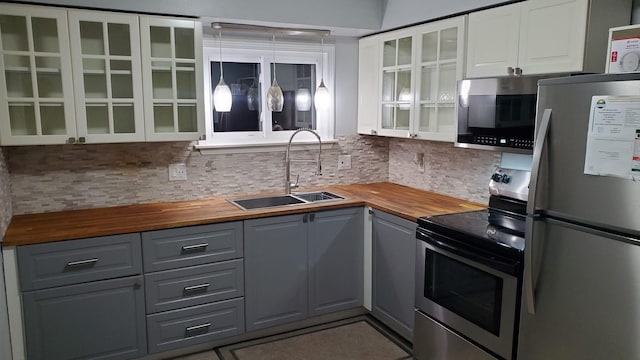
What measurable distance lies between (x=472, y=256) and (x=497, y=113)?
78 centimetres

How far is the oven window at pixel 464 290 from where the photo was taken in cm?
231

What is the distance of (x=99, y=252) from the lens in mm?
2645

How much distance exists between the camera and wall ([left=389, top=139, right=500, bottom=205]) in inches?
126

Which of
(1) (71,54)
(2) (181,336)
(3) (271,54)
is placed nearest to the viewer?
(1) (71,54)

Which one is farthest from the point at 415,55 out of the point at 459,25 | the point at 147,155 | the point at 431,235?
Answer: the point at 147,155

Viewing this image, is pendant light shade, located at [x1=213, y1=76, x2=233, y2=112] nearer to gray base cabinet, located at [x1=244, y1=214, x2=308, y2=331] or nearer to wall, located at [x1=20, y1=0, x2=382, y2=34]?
wall, located at [x1=20, y1=0, x2=382, y2=34]

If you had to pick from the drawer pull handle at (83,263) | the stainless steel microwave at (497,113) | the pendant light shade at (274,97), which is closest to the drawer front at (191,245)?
the drawer pull handle at (83,263)

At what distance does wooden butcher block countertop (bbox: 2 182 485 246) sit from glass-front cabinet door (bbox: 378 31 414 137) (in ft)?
1.69

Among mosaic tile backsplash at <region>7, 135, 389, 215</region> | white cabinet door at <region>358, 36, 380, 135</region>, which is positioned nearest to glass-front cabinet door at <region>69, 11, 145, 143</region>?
mosaic tile backsplash at <region>7, 135, 389, 215</region>

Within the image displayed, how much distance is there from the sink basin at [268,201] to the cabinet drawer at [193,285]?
0.53 m

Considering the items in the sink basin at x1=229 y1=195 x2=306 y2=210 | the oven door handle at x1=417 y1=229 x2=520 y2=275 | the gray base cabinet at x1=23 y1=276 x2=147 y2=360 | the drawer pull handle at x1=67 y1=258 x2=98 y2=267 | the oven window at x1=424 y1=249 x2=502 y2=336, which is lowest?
the gray base cabinet at x1=23 y1=276 x2=147 y2=360

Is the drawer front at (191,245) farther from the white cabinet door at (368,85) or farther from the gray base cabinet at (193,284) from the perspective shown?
the white cabinet door at (368,85)

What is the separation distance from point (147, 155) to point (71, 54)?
80 cm

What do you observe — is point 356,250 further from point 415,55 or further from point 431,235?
point 415,55
